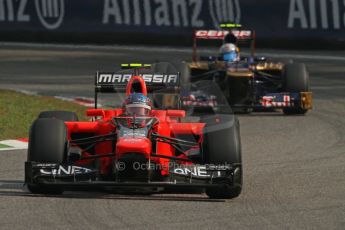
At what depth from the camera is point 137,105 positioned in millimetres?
11180

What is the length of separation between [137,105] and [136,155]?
45.5 inches

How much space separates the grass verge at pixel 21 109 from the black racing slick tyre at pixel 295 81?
323cm

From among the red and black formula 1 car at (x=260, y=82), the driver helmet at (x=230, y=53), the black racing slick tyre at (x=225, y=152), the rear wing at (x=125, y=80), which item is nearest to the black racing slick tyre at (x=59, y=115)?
the rear wing at (x=125, y=80)

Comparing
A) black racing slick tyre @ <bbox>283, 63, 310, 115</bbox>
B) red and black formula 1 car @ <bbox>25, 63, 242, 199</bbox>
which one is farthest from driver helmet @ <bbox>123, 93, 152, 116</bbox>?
black racing slick tyre @ <bbox>283, 63, 310, 115</bbox>

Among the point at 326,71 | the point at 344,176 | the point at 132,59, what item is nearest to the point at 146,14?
the point at 132,59

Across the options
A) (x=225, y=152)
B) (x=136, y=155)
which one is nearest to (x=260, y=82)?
(x=225, y=152)

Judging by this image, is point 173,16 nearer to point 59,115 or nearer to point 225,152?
point 59,115

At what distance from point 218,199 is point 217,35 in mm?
10375

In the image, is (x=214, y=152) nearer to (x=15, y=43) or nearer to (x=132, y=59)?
(x=132, y=59)

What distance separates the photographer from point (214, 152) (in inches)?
416

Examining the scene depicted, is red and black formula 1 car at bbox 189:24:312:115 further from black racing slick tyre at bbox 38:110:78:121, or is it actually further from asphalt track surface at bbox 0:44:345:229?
black racing slick tyre at bbox 38:110:78:121

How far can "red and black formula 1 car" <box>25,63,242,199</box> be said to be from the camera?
1019 centimetres

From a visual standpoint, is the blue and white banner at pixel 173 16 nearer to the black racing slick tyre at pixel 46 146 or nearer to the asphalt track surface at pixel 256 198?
the asphalt track surface at pixel 256 198

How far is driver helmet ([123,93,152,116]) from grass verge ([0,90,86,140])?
14.0 ft
